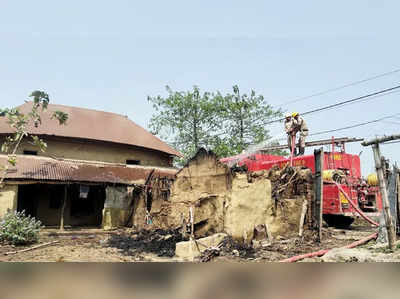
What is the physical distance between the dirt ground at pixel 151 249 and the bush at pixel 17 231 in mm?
401

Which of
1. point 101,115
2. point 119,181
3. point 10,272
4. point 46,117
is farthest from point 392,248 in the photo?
point 101,115

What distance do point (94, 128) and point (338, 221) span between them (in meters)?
18.0

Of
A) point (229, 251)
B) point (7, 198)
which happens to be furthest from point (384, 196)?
Answer: point (7, 198)

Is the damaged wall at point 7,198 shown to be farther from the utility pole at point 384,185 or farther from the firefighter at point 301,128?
the utility pole at point 384,185

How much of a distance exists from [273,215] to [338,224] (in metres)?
3.98

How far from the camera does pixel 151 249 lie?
11.8 meters

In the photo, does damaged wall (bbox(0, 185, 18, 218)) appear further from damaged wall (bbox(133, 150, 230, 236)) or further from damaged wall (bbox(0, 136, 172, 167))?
damaged wall (bbox(133, 150, 230, 236))

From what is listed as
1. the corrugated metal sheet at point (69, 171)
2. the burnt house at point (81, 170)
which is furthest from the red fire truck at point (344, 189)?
the burnt house at point (81, 170)

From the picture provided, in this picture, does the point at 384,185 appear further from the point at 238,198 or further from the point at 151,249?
the point at 151,249

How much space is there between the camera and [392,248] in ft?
23.2

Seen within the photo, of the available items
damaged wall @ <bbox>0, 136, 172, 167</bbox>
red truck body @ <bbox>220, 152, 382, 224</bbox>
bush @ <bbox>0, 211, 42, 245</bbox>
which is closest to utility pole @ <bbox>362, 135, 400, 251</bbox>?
red truck body @ <bbox>220, 152, 382, 224</bbox>

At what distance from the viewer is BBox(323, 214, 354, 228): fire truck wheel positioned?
1300cm

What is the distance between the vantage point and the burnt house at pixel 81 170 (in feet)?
60.8

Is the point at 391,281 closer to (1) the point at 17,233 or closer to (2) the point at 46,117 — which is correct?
(1) the point at 17,233
